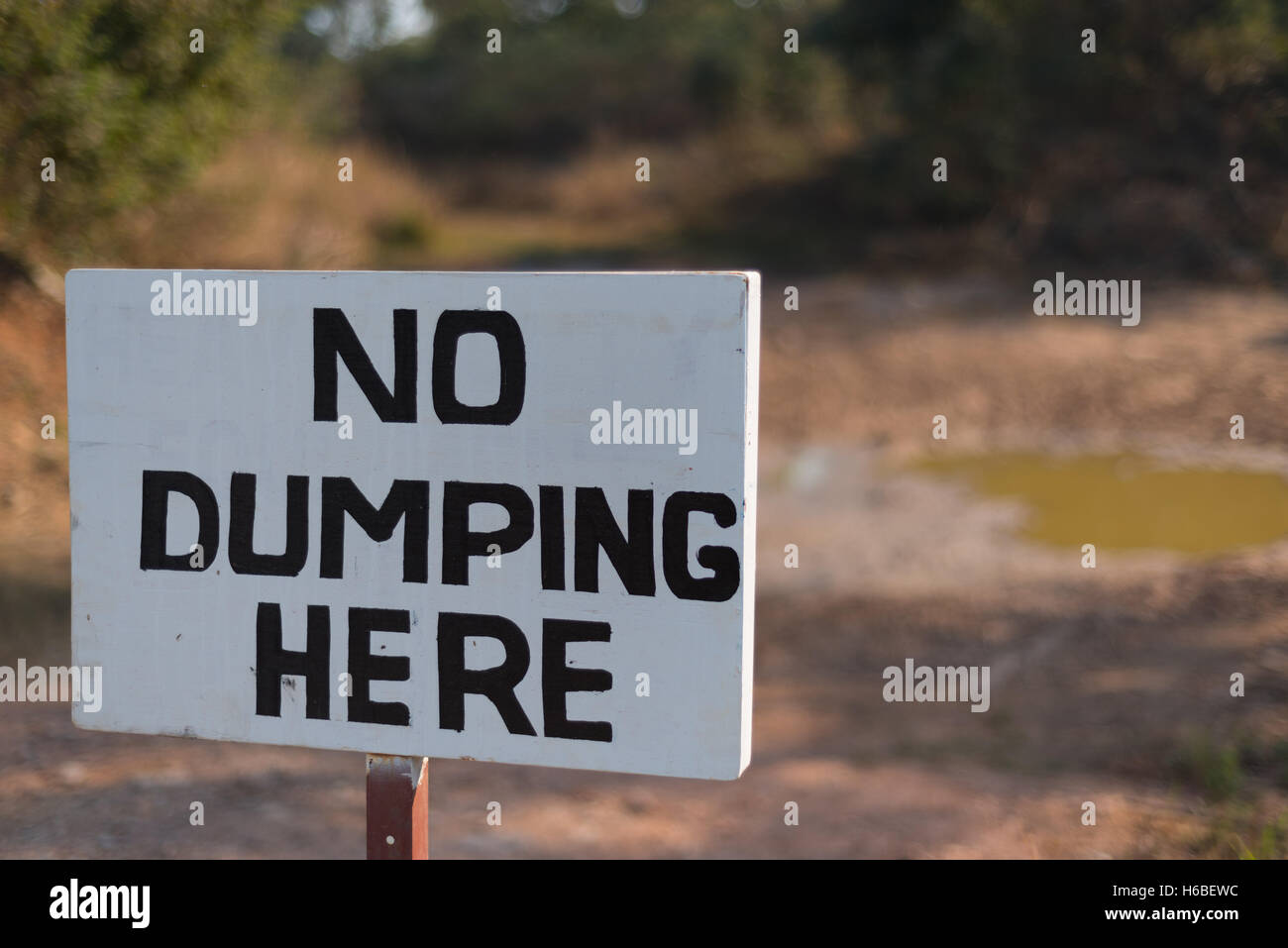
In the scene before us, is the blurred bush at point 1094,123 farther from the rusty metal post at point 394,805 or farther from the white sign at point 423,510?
the rusty metal post at point 394,805

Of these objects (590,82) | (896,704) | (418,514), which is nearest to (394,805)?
(418,514)

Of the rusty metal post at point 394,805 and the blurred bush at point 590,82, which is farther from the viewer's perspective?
the blurred bush at point 590,82

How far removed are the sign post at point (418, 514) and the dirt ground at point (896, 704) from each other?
180cm

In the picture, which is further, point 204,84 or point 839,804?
point 204,84

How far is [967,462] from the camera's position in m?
8.41

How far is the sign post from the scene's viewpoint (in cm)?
167

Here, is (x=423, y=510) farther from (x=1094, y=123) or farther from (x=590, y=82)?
(x=590, y=82)

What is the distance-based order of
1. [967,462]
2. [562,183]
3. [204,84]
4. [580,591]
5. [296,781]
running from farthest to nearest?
[562,183] < [967,462] < [204,84] < [296,781] < [580,591]

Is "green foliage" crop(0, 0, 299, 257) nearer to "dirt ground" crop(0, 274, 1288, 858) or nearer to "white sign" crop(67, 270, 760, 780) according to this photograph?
"dirt ground" crop(0, 274, 1288, 858)

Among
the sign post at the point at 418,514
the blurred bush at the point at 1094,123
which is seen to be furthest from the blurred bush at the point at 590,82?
the sign post at the point at 418,514

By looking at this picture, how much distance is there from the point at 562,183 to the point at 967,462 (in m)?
14.4

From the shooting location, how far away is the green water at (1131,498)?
6.72m

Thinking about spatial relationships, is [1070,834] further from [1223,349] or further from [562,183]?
[562,183]

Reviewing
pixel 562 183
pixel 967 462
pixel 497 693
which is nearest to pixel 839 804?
pixel 497 693
